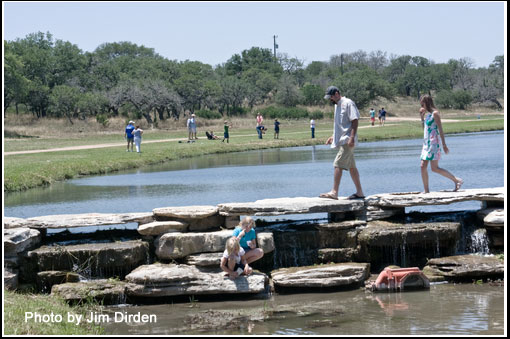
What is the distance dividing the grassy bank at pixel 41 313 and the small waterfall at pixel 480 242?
256 inches

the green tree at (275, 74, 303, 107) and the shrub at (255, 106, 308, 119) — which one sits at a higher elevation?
the green tree at (275, 74, 303, 107)

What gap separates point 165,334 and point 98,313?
1.64m

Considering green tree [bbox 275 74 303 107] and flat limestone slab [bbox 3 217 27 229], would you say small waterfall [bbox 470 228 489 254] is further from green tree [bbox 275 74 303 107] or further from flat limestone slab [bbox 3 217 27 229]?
green tree [bbox 275 74 303 107]

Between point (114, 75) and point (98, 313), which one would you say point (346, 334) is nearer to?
point (98, 313)

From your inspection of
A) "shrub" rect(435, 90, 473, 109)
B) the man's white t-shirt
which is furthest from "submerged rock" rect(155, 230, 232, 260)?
"shrub" rect(435, 90, 473, 109)

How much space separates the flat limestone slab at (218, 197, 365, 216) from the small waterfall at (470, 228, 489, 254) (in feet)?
7.00

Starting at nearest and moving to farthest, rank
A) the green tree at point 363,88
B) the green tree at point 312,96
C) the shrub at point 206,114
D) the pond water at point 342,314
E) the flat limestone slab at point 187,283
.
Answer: the pond water at point 342,314 < the flat limestone slab at point 187,283 < the shrub at point 206,114 < the green tree at point 363,88 < the green tree at point 312,96

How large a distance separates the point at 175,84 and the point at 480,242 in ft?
240

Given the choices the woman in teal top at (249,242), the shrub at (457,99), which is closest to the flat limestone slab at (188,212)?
the woman in teal top at (249,242)

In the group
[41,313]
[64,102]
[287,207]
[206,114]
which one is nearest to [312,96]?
[206,114]

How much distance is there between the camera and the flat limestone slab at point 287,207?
12312mm

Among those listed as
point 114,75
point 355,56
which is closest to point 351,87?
point 114,75

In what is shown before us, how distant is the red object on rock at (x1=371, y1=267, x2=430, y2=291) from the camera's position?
433 inches

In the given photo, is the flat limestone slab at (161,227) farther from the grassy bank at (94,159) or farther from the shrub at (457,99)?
the shrub at (457,99)
